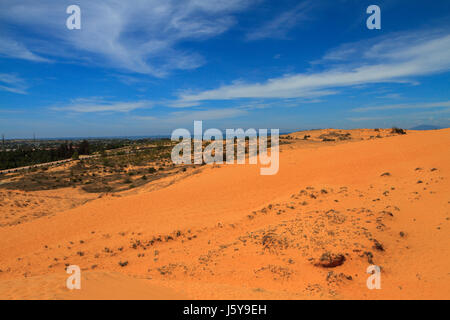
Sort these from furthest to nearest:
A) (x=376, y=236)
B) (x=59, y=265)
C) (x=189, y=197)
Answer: (x=189, y=197)
(x=59, y=265)
(x=376, y=236)

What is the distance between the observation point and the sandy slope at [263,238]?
543cm

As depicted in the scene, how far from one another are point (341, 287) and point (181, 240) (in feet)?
17.6

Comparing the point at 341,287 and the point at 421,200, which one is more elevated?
the point at 421,200

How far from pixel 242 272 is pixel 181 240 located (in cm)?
329

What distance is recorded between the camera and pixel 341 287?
539 centimetres

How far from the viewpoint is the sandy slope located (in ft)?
17.8

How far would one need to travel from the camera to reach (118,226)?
416 inches

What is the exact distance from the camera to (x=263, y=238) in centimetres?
772

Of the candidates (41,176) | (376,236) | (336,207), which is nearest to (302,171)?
(336,207)
